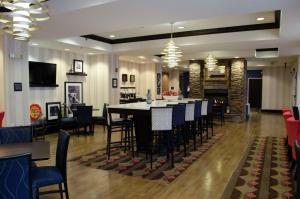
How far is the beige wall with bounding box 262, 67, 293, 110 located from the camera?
556 inches

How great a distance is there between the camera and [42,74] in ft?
24.9

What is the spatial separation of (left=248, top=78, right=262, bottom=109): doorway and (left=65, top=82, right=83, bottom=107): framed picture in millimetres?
11056

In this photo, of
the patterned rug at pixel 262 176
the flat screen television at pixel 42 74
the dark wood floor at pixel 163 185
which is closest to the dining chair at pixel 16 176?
the dark wood floor at pixel 163 185

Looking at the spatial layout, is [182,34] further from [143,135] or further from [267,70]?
[267,70]

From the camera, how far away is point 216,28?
657cm

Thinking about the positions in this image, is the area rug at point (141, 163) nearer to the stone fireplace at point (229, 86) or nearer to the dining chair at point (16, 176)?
the dining chair at point (16, 176)

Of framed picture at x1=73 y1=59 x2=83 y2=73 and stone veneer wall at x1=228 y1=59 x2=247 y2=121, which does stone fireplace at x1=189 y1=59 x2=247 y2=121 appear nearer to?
stone veneer wall at x1=228 y1=59 x2=247 y2=121

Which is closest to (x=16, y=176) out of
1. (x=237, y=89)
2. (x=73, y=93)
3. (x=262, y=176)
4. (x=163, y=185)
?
(x=163, y=185)

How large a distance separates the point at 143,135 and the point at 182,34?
3285mm

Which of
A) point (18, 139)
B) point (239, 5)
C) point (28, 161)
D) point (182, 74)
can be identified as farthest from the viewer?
point (182, 74)

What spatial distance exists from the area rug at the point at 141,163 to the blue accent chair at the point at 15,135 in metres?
1.52

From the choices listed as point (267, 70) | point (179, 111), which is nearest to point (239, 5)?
point (179, 111)

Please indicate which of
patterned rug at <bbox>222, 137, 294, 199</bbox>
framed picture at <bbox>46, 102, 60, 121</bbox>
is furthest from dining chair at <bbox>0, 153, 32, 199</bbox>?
framed picture at <bbox>46, 102, 60, 121</bbox>

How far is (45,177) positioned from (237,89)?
9416 millimetres
